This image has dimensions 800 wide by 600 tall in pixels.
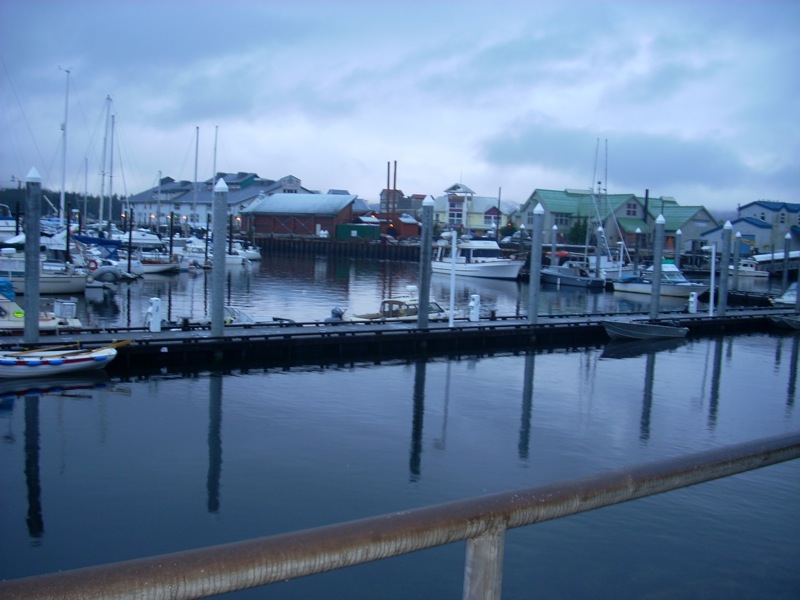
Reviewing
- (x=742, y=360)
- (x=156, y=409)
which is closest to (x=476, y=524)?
(x=156, y=409)

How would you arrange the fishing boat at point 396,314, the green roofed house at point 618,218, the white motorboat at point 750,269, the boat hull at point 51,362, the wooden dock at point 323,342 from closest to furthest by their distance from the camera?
the boat hull at point 51,362 → the wooden dock at point 323,342 → the fishing boat at point 396,314 → the white motorboat at point 750,269 → the green roofed house at point 618,218

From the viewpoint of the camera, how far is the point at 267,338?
23.2m

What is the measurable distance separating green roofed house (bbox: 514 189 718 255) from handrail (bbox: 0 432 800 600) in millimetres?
84962

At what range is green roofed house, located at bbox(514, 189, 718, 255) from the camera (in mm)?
87750

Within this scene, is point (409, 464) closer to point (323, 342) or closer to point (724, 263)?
point (323, 342)

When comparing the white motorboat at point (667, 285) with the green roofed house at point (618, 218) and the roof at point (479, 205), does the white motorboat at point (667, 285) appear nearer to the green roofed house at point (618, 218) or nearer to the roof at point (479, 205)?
the green roofed house at point (618, 218)

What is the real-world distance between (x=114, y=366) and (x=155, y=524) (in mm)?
A: 10995

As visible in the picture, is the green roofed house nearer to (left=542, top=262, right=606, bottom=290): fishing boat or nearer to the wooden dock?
(left=542, top=262, right=606, bottom=290): fishing boat

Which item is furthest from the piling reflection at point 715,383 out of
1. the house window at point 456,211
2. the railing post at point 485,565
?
the house window at point 456,211

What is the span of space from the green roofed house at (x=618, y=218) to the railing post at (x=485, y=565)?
85326 mm

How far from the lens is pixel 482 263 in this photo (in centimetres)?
7000

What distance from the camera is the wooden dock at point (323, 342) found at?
838 inches

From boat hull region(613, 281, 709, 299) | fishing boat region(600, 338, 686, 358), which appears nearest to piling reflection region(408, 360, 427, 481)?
fishing boat region(600, 338, 686, 358)

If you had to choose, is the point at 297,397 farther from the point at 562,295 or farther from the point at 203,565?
the point at 562,295
